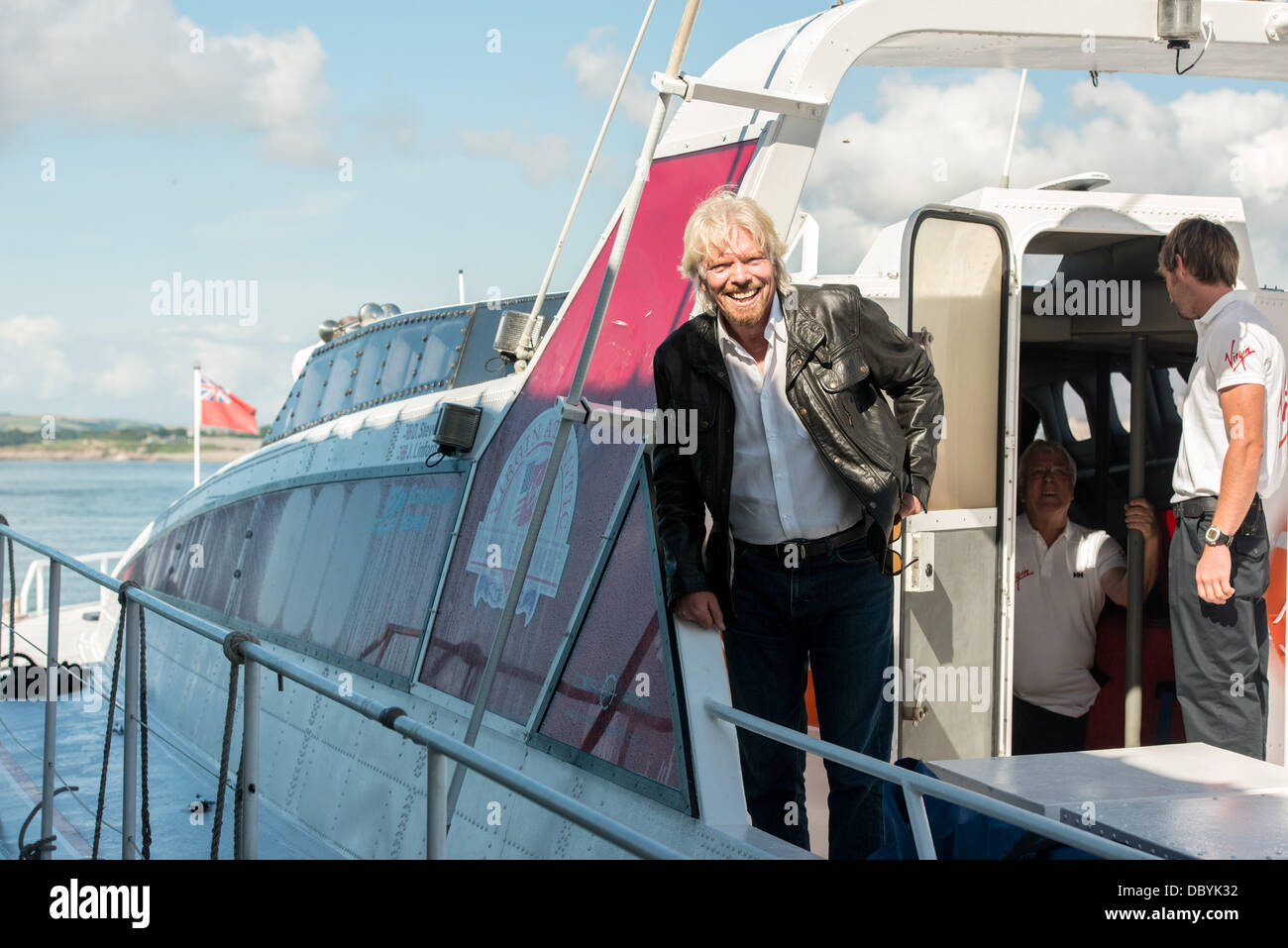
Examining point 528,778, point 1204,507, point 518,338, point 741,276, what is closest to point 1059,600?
point 1204,507

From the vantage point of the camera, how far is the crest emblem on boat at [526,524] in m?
4.29

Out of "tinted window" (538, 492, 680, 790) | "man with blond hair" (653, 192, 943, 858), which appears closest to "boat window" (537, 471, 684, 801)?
"tinted window" (538, 492, 680, 790)

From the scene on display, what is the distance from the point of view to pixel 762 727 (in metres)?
2.85

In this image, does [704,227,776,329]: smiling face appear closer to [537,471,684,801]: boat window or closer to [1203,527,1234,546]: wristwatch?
[537,471,684,801]: boat window

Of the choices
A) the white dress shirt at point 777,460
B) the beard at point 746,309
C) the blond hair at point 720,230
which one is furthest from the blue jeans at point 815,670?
the blond hair at point 720,230

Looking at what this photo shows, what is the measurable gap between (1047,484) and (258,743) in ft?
12.0

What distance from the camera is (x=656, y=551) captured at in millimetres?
3662

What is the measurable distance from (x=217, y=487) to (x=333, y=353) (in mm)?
1389

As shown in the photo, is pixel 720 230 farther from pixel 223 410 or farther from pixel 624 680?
pixel 223 410

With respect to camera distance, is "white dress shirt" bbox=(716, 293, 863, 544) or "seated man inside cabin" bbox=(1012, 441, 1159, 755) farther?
"seated man inside cabin" bbox=(1012, 441, 1159, 755)

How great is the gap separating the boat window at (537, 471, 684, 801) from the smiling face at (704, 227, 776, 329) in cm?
85

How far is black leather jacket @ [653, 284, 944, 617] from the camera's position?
3172 mm
